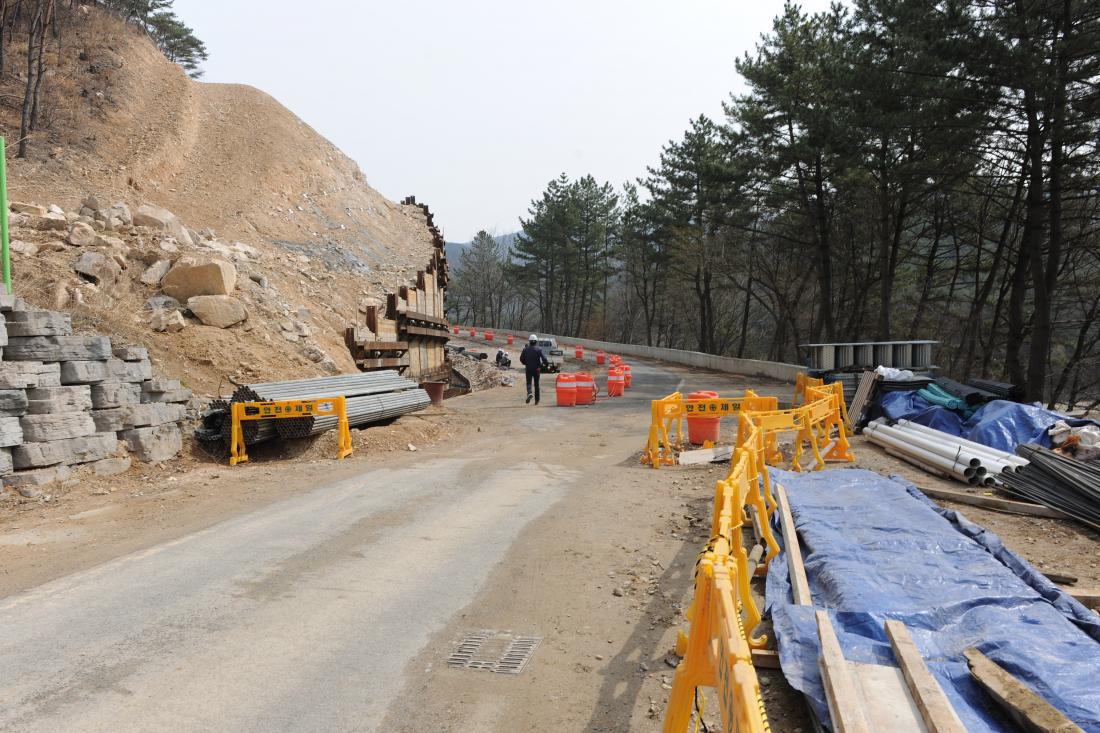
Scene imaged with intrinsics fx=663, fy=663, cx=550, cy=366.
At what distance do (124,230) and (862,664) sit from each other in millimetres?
17317

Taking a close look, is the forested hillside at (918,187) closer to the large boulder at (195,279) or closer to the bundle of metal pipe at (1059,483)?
the bundle of metal pipe at (1059,483)

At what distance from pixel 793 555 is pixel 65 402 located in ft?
31.9

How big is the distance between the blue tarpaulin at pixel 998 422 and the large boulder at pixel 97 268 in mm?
16669

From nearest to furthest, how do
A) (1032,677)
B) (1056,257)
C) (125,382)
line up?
(1032,677)
(125,382)
(1056,257)

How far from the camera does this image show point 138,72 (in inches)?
1447

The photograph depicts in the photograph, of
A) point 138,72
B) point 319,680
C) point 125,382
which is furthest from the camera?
point 138,72

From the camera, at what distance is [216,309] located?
1406cm

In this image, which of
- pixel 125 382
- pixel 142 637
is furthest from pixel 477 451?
pixel 142 637

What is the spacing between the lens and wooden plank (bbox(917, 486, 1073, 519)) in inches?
320

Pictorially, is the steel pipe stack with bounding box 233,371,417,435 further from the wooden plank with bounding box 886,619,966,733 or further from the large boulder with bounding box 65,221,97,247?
the wooden plank with bounding box 886,619,966,733

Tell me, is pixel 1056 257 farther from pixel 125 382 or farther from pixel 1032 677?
pixel 125 382

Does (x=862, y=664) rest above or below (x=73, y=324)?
below

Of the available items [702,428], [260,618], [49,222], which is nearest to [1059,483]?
[702,428]

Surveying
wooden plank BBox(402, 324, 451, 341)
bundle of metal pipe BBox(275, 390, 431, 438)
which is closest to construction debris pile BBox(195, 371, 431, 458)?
bundle of metal pipe BBox(275, 390, 431, 438)
